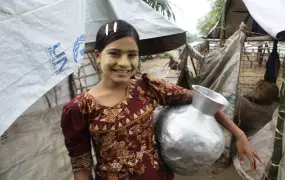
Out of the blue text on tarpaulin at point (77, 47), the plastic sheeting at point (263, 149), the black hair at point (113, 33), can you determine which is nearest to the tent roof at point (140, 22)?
the blue text on tarpaulin at point (77, 47)

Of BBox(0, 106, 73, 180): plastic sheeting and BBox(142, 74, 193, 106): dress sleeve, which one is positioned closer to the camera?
BBox(142, 74, 193, 106): dress sleeve

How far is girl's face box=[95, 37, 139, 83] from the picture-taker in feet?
3.29

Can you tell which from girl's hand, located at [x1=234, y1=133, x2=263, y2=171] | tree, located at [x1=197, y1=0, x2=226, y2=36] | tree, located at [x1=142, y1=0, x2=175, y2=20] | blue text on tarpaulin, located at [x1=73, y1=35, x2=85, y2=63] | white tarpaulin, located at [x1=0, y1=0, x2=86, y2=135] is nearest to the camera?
white tarpaulin, located at [x1=0, y1=0, x2=86, y2=135]

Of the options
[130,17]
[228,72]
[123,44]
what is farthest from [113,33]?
[228,72]

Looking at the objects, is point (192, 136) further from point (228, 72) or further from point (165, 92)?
point (228, 72)

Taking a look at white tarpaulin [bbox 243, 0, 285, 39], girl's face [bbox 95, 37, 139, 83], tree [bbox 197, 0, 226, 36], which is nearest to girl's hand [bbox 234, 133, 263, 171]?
girl's face [bbox 95, 37, 139, 83]

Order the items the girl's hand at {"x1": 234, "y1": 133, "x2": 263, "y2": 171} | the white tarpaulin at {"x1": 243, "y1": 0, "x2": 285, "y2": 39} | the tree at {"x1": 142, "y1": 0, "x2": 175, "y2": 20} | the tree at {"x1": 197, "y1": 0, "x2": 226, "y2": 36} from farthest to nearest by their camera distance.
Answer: the tree at {"x1": 197, "y1": 0, "x2": 226, "y2": 36}, the tree at {"x1": 142, "y1": 0, "x2": 175, "y2": 20}, the white tarpaulin at {"x1": 243, "y1": 0, "x2": 285, "y2": 39}, the girl's hand at {"x1": 234, "y1": 133, "x2": 263, "y2": 171}

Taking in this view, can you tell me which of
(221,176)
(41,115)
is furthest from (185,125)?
(221,176)

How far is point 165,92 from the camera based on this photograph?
1.17 metres

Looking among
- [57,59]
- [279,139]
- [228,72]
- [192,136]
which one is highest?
[57,59]

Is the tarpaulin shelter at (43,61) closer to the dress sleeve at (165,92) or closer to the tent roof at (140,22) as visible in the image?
the tent roof at (140,22)

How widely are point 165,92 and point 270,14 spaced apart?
2204mm

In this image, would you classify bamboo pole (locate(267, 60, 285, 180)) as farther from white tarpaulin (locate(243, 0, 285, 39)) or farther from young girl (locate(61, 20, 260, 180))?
young girl (locate(61, 20, 260, 180))

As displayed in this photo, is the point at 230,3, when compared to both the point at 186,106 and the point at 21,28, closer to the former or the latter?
the point at 186,106
